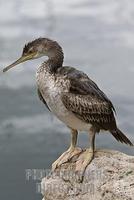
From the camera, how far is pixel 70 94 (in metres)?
15.8

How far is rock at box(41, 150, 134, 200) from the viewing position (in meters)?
15.1

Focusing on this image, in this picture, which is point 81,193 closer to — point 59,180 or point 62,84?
point 59,180

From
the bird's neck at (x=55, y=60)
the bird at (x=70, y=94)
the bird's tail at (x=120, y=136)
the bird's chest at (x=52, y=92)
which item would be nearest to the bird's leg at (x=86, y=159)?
the bird at (x=70, y=94)

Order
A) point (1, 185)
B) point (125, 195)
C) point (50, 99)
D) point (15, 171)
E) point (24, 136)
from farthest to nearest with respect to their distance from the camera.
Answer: point (24, 136), point (15, 171), point (1, 185), point (50, 99), point (125, 195)

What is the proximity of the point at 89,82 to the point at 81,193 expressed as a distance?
2053mm

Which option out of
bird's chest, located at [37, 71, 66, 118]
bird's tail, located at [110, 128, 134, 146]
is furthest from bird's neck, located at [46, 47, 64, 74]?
bird's tail, located at [110, 128, 134, 146]

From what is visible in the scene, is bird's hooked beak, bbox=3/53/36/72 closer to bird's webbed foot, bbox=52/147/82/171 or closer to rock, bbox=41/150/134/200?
bird's webbed foot, bbox=52/147/82/171

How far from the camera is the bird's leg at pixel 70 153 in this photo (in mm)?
16562

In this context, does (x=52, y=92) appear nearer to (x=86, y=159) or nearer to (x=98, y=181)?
(x=86, y=159)

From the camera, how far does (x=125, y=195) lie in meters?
14.8

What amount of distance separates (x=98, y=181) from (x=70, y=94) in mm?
1671

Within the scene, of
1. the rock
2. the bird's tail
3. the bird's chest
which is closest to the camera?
the rock

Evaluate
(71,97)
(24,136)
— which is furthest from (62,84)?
(24,136)

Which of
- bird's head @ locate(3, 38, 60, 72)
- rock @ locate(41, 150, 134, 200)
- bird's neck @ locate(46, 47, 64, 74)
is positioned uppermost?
bird's head @ locate(3, 38, 60, 72)
